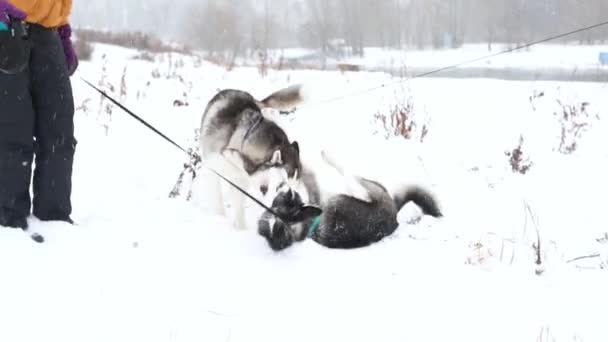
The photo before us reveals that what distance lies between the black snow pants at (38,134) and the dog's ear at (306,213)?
4.16 ft

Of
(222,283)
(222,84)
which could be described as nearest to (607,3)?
(222,84)

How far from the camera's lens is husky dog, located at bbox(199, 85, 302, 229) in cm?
362

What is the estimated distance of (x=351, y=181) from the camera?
13.5ft

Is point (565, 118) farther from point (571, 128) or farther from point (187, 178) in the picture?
point (187, 178)

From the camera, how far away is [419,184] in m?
4.30

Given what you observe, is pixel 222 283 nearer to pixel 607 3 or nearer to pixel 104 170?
pixel 104 170

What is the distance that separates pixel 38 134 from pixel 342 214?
177 cm

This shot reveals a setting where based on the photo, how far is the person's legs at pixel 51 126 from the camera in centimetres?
301

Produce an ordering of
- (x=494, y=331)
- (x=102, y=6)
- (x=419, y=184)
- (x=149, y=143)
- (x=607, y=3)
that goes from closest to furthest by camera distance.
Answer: (x=494, y=331) → (x=419, y=184) → (x=149, y=143) → (x=607, y=3) → (x=102, y=6)

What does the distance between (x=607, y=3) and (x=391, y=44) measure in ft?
60.5

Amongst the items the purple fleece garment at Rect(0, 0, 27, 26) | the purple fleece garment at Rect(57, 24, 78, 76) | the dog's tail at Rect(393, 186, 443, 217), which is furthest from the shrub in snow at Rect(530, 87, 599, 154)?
the purple fleece garment at Rect(0, 0, 27, 26)

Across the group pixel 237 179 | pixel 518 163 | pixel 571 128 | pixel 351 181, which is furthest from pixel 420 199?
pixel 571 128

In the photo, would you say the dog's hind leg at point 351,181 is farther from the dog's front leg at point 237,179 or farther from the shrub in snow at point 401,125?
the shrub in snow at point 401,125

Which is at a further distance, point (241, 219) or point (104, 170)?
point (104, 170)
